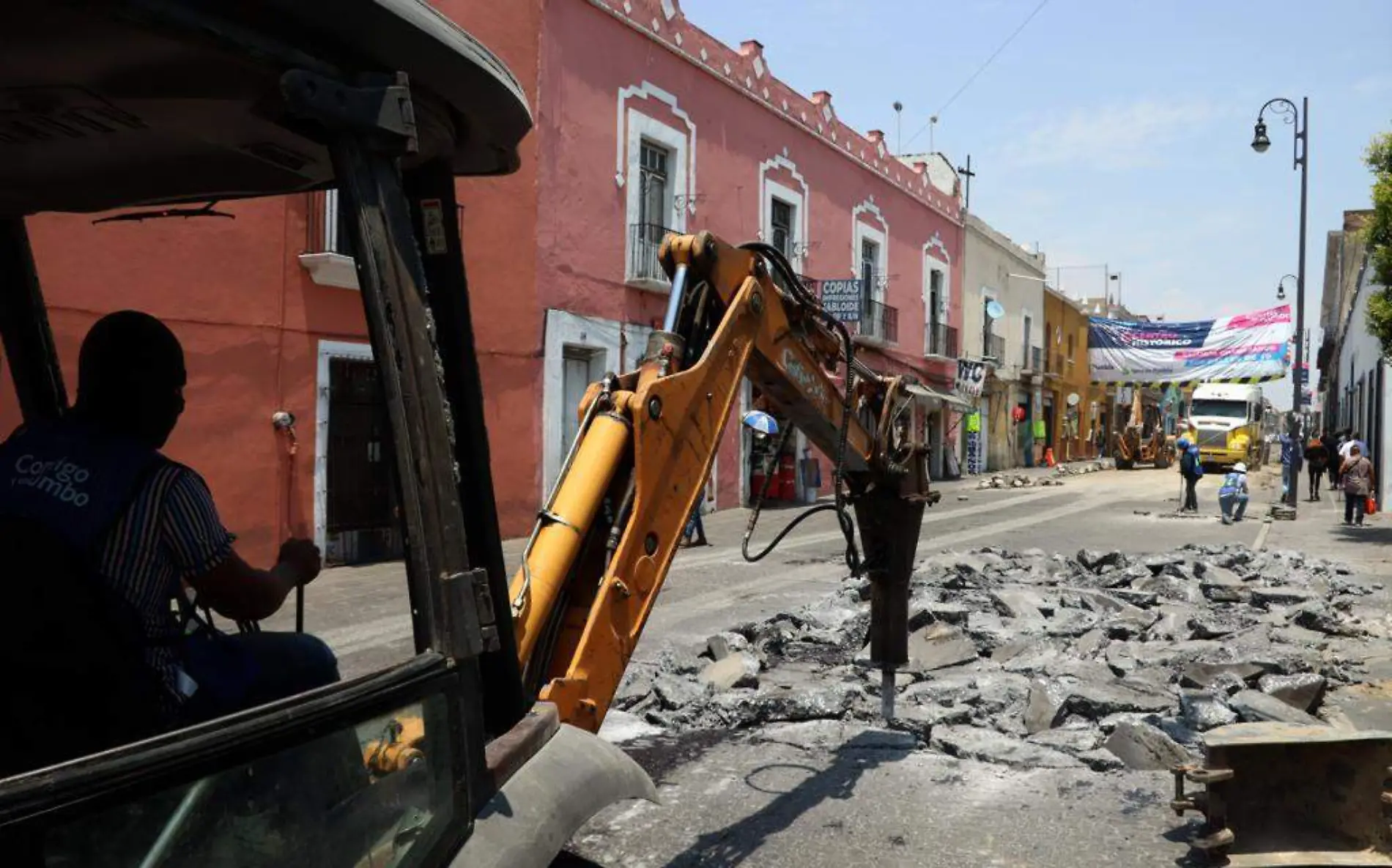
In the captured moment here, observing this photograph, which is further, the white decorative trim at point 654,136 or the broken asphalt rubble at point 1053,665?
the white decorative trim at point 654,136

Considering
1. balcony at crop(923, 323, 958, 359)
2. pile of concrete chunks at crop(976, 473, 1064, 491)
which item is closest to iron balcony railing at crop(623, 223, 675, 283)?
pile of concrete chunks at crop(976, 473, 1064, 491)

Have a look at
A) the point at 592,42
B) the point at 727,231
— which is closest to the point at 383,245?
the point at 592,42

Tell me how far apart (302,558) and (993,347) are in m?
33.8

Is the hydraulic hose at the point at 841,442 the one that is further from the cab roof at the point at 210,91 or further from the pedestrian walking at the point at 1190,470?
the pedestrian walking at the point at 1190,470

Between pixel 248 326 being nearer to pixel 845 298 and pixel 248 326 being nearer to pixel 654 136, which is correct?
pixel 654 136

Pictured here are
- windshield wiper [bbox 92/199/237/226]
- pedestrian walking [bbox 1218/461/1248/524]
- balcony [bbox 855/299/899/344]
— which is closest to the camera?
windshield wiper [bbox 92/199/237/226]

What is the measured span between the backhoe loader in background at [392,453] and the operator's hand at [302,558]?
38 cm

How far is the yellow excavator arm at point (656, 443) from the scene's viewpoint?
3.03 meters

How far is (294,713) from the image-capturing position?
1.56m

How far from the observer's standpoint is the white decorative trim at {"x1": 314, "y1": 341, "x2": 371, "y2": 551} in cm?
1229

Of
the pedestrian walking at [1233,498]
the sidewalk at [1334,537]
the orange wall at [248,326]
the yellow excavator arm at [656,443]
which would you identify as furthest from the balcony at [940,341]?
the yellow excavator arm at [656,443]

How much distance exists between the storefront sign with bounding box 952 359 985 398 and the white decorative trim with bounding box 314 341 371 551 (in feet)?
72.0

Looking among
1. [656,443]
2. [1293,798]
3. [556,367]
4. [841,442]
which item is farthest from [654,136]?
[1293,798]

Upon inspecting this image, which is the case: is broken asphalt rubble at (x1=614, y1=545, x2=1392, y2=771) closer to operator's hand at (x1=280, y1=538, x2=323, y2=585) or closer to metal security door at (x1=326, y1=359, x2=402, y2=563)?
operator's hand at (x1=280, y1=538, x2=323, y2=585)
